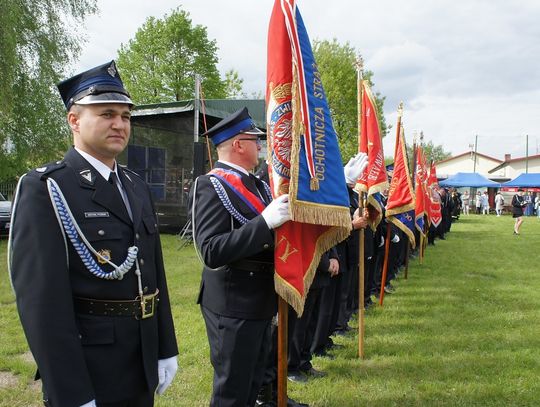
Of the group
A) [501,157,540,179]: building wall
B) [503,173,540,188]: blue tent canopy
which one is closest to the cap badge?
[503,173,540,188]: blue tent canopy

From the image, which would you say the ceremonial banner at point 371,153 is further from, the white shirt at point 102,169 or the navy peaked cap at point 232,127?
the white shirt at point 102,169

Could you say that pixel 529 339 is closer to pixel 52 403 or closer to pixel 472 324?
pixel 472 324

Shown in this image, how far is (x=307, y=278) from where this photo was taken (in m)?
2.83

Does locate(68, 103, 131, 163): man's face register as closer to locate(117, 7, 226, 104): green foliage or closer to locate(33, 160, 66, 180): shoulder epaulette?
locate(33, 160, 66, 180): shoulder epaulette

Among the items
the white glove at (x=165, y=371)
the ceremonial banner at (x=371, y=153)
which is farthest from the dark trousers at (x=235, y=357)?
the ceremonial banner at (x=371, y=153)

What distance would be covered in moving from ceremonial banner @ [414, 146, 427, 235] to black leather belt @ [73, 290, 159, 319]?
8840 mm

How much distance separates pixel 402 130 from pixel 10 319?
638cm

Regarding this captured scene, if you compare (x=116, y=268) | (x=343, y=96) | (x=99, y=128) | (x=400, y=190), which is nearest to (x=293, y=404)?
(x=116, y=268)

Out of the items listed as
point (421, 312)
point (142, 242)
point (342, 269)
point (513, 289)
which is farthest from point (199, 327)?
point (513, 289)

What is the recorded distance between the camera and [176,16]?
92.8ft

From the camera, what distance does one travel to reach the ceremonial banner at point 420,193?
1057cm

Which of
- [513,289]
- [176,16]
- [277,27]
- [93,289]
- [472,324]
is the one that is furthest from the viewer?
[176,16]

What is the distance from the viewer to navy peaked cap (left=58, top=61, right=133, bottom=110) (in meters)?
1.93

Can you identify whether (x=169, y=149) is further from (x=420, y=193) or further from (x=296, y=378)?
(x=296, y=378)
